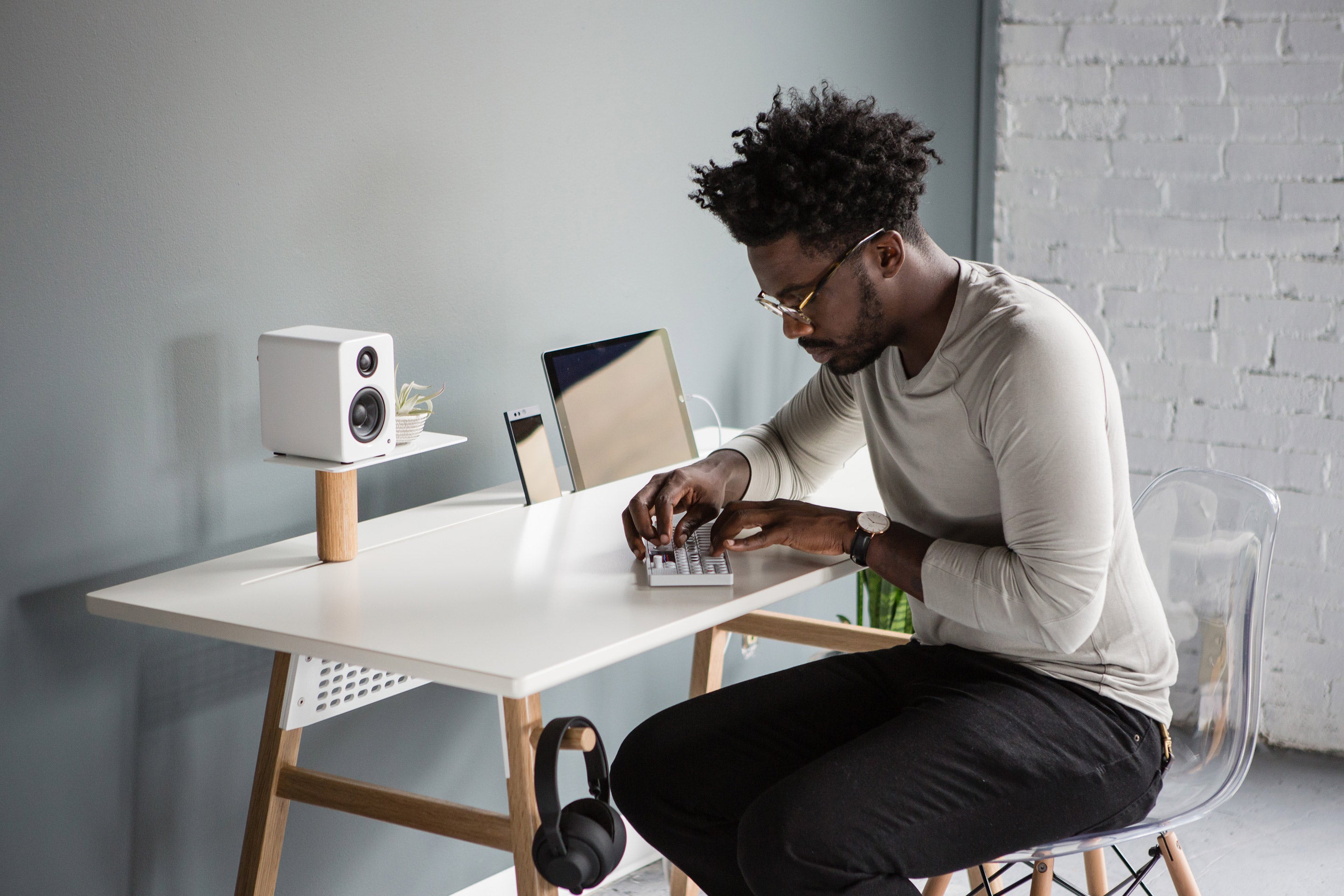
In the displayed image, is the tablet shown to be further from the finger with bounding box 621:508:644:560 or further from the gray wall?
the finger with bounding box 621:508:644:560

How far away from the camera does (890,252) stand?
1.44 metres

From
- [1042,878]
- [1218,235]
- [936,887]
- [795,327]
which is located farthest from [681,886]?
[1218,235]

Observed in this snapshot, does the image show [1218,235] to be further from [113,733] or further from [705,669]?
[113,733]

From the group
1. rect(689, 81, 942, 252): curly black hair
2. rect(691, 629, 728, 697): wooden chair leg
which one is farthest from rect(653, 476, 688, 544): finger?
rect(691, 629, 728, 697): wooden chair leg

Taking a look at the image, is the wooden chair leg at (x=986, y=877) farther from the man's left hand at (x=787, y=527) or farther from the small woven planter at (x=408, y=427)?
the small woven planter at (x=408, y=427)

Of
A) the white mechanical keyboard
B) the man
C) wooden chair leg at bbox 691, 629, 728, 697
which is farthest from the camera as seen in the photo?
wooden chair leg at bbox 691, 629, 728, 697

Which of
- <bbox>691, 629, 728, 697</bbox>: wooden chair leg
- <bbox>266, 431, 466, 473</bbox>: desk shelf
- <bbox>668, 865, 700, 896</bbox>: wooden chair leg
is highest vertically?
<bbox>266, 431, 466, 473</bbox>: desk shelf

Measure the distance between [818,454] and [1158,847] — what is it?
66cm

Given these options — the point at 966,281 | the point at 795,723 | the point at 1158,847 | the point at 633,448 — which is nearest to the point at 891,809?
the point at 795,723

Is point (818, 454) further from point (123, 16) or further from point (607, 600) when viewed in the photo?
point (123, 16)

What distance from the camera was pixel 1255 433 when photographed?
2.70m

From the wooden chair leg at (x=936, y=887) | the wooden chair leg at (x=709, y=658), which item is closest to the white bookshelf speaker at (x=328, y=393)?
the wooden chair leg at (x=709, y=658)

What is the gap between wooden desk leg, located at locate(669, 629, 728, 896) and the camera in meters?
2.05

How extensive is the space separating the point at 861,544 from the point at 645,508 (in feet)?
0.91
